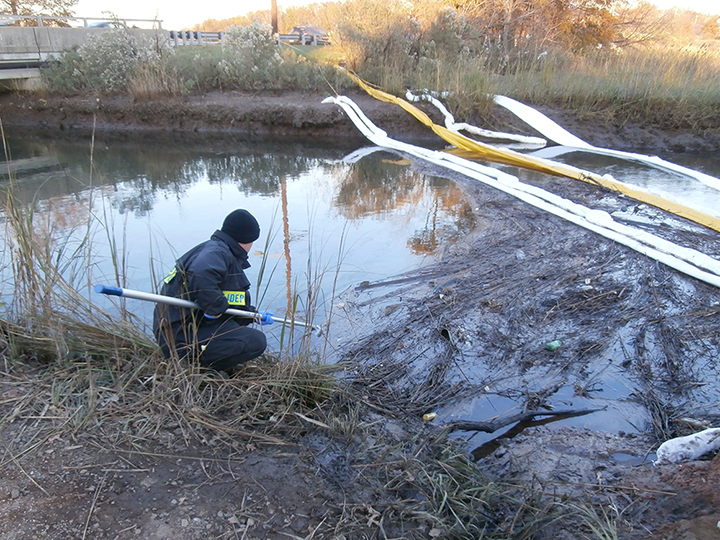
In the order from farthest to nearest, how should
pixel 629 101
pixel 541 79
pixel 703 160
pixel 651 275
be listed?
1. pixel 541 79
2. pixel 629 101
3. pixel 703 160
4. pixel 651 275

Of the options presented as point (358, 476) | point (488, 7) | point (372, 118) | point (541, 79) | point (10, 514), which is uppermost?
point (488, 7)

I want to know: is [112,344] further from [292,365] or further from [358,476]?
[358,476]

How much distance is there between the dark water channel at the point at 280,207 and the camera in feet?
13.7

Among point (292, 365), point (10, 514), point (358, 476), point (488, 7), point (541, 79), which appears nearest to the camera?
point (10, 514)

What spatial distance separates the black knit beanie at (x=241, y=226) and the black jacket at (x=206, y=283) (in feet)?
0.14

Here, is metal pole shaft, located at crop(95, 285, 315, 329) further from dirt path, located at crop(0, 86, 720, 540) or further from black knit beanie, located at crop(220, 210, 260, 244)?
dirt path, located at crop(0, 86, 720, 540)

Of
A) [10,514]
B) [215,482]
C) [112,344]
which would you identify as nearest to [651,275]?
[215,482]

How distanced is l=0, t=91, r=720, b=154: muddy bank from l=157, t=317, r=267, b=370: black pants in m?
9.54

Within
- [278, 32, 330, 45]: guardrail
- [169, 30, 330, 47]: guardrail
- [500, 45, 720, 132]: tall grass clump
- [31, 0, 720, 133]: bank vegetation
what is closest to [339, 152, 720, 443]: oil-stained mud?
[500, 45, 720, 132]: tall grass clump

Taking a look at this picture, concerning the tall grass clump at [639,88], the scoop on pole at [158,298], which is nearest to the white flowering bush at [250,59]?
the tall grass clump at [639,88]

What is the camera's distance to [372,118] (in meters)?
12.0

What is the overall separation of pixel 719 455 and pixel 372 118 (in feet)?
36.2

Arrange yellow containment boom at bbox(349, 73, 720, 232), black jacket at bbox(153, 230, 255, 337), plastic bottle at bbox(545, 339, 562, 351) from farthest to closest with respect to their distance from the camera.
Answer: yellow containment boom at bbox(349, 73, 720, 232)
plastic bottle at bbox(545, 339, 562, 351)
black jacket at bbox(153, 230, 255, 337)

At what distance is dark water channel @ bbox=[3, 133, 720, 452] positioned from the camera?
417 cm
